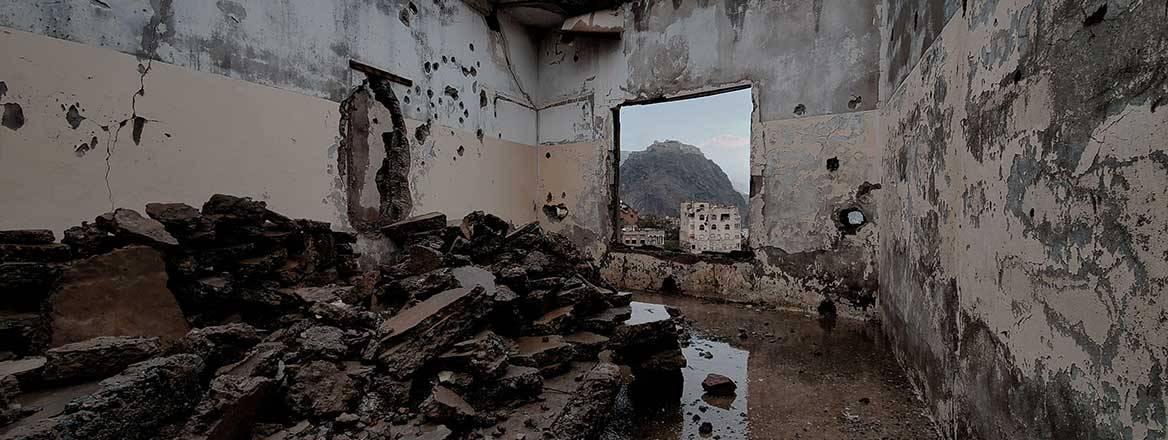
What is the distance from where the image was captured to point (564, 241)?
11.3 ft

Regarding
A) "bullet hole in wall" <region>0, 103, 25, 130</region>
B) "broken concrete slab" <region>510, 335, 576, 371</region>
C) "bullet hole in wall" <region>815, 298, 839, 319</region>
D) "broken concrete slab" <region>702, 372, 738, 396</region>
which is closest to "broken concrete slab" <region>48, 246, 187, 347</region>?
"bullet hole in wall" <region>0, 103, 25, 130</region>

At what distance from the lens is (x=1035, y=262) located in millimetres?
1363

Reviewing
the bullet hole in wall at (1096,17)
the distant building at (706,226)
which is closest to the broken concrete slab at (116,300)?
the bullet hole in wall at (1096,17)

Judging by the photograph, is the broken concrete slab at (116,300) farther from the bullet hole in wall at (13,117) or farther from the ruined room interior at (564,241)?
the bullet hole in wall at (13,117)

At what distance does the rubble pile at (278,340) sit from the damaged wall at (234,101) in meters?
0.72

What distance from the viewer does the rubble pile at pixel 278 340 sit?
5.26ft

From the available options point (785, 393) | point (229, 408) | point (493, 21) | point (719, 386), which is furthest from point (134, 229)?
point (493, 21)

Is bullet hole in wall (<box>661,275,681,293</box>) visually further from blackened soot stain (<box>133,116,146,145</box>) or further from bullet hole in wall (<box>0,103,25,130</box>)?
bullet hole in wall (<box>0,103,25,130</box>)

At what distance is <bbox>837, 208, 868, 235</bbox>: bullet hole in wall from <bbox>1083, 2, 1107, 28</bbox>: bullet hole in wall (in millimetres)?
3461

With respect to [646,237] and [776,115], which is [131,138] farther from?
[646,237]

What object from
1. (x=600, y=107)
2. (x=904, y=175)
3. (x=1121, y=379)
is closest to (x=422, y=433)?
(x=1121, y=379)

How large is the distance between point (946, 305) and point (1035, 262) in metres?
0.88

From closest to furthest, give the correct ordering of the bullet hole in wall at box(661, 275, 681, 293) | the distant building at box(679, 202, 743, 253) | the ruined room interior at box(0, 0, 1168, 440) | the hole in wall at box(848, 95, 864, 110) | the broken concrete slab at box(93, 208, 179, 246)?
the ruined room interior at box(0, 0, 1168, 440) < the broken concrete slab at box(93, 208, 179, 246) < the hole in wall at box(848, 95, 864, 110) < the bullet hole in wall at box(661, 275, 681, 293) < the distant building at box(679, 202, 743, 253)

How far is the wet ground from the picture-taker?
7.68 feet
